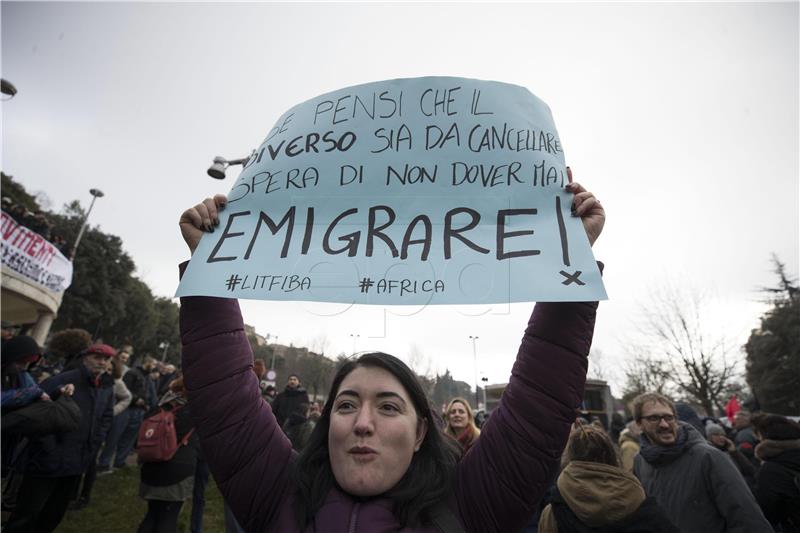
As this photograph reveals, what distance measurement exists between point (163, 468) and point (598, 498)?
12.9 ft

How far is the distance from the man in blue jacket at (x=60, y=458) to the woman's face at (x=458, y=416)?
360cm

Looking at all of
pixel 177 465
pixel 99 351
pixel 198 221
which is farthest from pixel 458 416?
pixel 99 351

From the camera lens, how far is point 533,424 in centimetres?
140

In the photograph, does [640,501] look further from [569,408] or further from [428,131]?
[428,131]

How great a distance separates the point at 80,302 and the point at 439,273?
33.9 metres

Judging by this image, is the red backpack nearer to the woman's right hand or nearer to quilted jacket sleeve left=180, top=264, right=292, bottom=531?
quilted jacket sleeve left=180, top=264, right=292, bottom=531

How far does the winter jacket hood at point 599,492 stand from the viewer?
225 cm

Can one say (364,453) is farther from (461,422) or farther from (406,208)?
(461,422)

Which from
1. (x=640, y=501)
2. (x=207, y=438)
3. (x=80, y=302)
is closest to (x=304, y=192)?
(x=207, y=438)

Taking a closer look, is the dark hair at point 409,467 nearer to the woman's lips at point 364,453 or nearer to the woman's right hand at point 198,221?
the woman's lips at point 364,453

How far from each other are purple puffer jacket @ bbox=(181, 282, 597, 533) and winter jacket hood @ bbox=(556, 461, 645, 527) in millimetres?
1142

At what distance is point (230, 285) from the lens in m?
1.53

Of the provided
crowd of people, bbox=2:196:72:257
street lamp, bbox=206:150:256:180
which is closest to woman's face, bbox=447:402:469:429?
street lamp, bbox=206:150:256:180

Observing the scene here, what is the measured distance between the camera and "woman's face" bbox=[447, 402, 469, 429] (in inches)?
182
